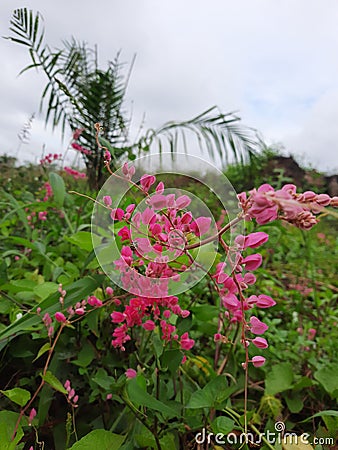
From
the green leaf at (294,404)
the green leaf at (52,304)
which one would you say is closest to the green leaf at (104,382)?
the green leaf at (52,304)

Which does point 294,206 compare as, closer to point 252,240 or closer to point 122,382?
point 252,240

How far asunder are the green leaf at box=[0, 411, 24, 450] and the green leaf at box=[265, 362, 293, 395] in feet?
1.27

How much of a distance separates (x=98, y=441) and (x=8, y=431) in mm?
126

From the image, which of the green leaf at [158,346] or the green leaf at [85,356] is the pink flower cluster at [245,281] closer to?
the green leaf at [158,346]

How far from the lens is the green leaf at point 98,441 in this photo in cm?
41

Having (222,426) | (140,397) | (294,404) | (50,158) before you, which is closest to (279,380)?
(294,404)

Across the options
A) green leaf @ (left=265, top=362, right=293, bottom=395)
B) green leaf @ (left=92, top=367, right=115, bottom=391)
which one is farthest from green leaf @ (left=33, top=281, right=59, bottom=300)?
green leaf @ (left=265, top=362, right=293, bottom=395)

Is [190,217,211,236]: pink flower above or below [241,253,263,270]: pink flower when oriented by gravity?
above

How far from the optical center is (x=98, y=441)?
42cm

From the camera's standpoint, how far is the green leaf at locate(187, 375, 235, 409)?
18.4 inches

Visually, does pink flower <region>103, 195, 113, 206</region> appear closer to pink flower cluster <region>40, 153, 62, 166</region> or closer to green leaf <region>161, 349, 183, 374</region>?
green leaf <region>161, 349, 183, 374</region>

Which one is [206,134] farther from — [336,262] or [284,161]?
[284,161]

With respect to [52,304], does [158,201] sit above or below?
above

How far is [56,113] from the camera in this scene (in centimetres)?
170
